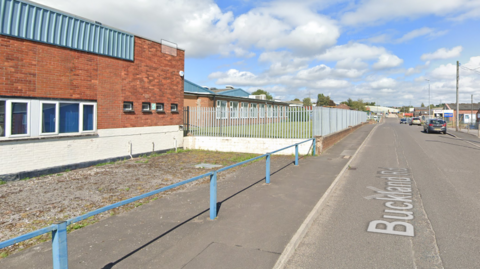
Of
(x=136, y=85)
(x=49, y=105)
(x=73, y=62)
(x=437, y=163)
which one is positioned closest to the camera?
(x=49, y=105)

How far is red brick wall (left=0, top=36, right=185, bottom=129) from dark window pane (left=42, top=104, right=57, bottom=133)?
0.39 m

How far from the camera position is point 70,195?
24.7ft

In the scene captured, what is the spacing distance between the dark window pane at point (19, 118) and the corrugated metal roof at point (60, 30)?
2157 mm

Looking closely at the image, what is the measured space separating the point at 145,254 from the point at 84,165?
340 inches

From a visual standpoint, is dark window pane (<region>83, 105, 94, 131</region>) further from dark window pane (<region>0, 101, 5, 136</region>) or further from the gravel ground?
dark window pane (<region>0, 101, 5, 136</region>)

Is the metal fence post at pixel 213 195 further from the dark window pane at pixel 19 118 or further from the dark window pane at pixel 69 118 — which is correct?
the dark window pane at pixel 69 118

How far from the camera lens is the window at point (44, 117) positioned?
9.03 m

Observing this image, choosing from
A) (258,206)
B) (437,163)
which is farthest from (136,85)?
(437,163)

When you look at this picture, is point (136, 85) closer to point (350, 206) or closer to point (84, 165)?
point (84, 165)

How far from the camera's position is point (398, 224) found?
5.33 metres

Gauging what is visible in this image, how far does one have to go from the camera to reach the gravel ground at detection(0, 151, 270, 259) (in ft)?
18.5

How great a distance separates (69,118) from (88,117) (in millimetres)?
792

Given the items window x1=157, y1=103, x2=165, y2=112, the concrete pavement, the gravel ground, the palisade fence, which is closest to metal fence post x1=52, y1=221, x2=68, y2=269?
the concrete pavement

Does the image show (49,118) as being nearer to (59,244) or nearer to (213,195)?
(213,195)
